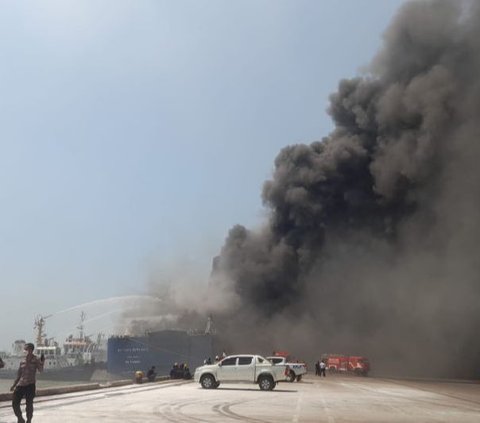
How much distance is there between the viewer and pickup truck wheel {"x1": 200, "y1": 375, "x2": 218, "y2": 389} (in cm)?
2525

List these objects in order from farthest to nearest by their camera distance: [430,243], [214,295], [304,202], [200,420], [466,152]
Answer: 1. [214,295]
2. [304,202]
3. [430,243]
4. [466,152]
5. [200,420]

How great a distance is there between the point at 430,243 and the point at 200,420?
47.7 meters

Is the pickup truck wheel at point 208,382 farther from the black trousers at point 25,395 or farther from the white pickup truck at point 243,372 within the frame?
the black trousers at point 25,395

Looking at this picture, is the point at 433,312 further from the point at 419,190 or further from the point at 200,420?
the point at 200,420

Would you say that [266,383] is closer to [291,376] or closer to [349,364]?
[291,376]

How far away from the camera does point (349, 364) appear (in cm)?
5178

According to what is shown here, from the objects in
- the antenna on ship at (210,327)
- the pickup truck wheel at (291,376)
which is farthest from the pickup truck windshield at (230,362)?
the antenna on ship at (210,327)

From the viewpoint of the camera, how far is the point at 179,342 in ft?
216

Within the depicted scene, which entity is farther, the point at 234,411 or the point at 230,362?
the point at 230,362

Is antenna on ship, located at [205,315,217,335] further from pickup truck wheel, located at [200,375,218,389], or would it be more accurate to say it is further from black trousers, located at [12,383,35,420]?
black trousers, located at [12,383,35,420]

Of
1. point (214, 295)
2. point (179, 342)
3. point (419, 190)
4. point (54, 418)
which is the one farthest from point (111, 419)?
point (214, 295)

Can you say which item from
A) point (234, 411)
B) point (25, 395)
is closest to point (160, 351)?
point (234, 411)

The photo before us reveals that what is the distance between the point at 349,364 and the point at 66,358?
37.4m

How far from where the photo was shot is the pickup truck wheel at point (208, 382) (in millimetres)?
25253
